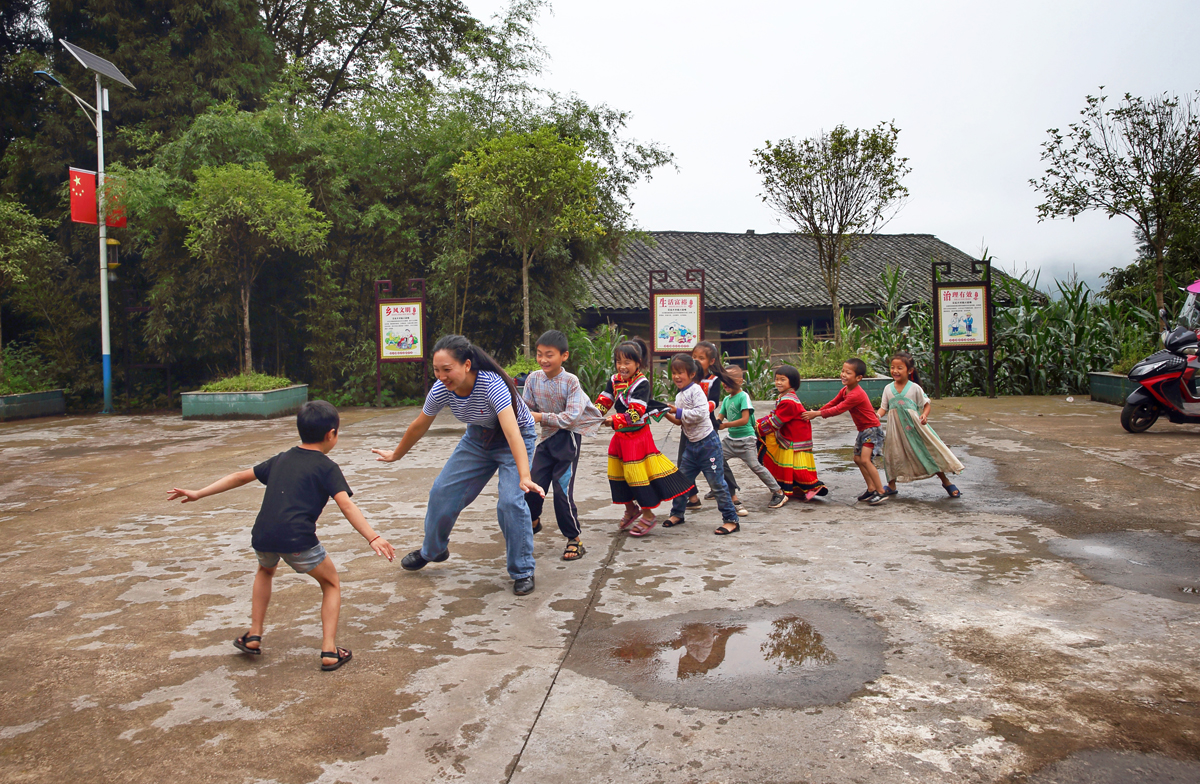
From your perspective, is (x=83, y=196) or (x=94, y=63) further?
(x=83, y=196)

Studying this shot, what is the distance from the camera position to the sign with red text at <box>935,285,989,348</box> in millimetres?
13688

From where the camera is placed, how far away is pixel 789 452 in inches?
259

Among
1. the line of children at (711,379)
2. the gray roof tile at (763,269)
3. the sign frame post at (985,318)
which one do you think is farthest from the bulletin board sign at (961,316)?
the line of children at (711,379)

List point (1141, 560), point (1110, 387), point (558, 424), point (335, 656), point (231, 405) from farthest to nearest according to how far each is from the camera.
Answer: point (231, 405) < point (1110, 387) < point (558, 424) < point (1141, 560) < point (335, 656)

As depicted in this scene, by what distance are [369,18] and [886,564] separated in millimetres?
20232

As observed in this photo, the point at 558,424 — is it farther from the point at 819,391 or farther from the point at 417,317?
the point at 417,317

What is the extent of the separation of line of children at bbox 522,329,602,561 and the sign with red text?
34.1 ft

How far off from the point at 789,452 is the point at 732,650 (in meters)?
3.29

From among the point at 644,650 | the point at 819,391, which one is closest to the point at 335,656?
the point at 644,650

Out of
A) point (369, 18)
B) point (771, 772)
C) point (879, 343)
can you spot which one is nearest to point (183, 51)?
point (369, 18)

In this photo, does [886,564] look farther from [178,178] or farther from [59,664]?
[178,178]

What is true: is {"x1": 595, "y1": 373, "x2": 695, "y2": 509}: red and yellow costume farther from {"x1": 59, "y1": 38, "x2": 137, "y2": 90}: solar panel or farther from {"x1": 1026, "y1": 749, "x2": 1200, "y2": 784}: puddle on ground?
{"x1": 59, "y1": 38, "x2": 137, "y2": 90}: solar panel

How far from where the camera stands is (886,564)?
471 cm

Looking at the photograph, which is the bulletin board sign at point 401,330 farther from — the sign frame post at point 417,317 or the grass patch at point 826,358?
the grass patch at point 826,358
